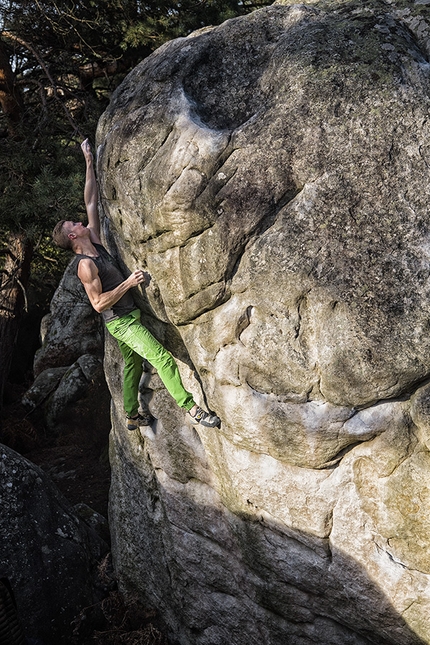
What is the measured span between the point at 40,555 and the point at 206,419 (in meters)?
2.93

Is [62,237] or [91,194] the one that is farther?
[91,194]

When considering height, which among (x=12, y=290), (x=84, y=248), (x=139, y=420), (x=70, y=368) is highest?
(x=12, y=290)

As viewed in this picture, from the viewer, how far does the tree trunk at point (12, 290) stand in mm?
10852

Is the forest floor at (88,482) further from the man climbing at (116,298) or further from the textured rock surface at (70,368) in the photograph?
the man climbing at (116,298)

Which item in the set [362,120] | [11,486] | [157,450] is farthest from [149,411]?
[362,120]

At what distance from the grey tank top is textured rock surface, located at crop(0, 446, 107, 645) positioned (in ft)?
8.11

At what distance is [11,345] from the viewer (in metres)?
11.9

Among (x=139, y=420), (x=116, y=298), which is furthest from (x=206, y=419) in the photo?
(x=116, y=298)

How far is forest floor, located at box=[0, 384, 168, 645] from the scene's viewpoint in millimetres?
7629

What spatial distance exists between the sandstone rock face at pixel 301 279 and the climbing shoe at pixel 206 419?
4.8 inches

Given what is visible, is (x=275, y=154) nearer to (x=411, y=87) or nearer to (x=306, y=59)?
(x=306, y=59)

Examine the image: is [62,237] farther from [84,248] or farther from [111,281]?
[111,281]

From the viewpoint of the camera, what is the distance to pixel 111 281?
6539mm

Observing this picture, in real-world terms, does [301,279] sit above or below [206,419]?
above
